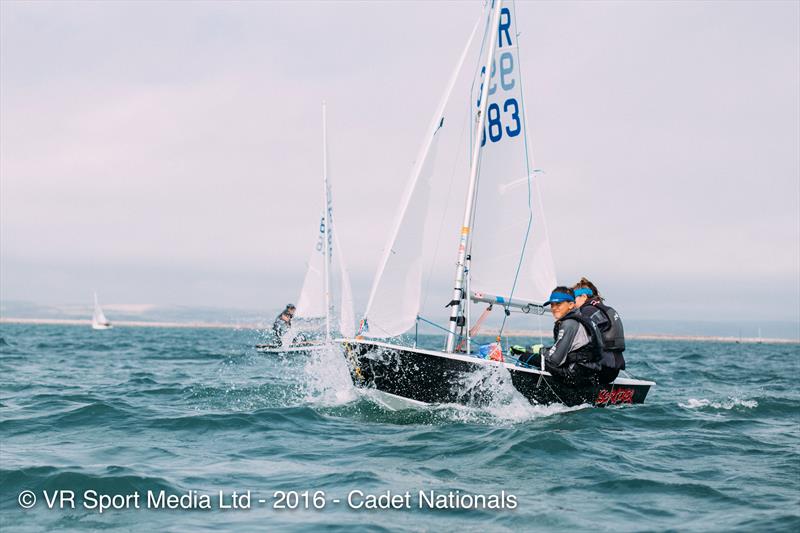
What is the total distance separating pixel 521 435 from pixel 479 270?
378 cm

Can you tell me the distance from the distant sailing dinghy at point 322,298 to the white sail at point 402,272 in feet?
46.5

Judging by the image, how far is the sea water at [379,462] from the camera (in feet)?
21.2

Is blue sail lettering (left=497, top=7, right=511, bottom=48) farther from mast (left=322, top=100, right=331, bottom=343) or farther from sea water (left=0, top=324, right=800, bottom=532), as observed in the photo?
mast (left=322, top=100, right=331, bottom=343)

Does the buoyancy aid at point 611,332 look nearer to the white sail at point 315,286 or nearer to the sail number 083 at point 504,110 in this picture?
the sail number 083 at point 504,110

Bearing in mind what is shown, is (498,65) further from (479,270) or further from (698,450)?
(698,450)

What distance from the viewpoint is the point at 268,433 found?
10508 millimetres

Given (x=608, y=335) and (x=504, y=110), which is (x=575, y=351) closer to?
(x=608, y=335)

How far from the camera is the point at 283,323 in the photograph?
30.1 m

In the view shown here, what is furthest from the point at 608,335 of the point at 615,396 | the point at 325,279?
the point at 325,279

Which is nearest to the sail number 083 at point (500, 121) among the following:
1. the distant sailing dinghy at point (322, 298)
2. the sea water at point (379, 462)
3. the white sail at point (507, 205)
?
the white sail at point (507, 205)

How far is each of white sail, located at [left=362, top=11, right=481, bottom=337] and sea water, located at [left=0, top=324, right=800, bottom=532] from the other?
4.74 feet

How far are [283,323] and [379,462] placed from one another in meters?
22.0

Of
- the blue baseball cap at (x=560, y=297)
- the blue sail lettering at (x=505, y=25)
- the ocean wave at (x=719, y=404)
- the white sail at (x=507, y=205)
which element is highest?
the blue sail lettering at (x=505, y=25)

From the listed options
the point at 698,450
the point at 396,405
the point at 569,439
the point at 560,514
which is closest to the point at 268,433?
the point at 396,405
